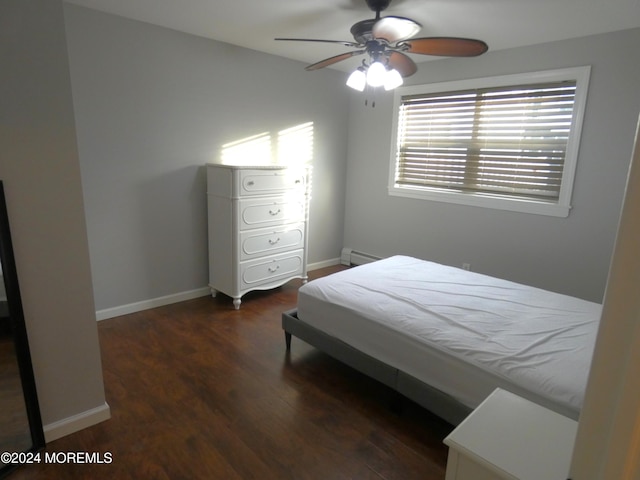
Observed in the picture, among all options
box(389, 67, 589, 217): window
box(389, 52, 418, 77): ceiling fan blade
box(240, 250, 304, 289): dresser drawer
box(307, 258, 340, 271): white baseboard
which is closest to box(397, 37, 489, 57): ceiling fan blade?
box(389, 52, 418, 77): ceiling fan blade

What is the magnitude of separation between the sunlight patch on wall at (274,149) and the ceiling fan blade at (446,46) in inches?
73.9

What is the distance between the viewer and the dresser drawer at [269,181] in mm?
3342

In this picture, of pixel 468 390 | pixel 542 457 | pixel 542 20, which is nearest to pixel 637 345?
pixel 542 457

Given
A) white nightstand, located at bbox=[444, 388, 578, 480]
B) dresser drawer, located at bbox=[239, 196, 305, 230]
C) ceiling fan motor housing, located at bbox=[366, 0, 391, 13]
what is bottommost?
white nightstand, located at bbox=[444, 388, 578, 480]

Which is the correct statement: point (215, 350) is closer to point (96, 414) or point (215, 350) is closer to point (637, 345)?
point (96, 414)

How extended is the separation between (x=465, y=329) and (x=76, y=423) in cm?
206

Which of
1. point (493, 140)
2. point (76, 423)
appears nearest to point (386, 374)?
point (76, 423)

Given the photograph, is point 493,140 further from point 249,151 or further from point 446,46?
point 249,151

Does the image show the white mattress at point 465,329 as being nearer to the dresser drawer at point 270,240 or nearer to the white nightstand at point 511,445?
the white nightstand at point 511,445

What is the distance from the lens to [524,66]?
3.28 metres

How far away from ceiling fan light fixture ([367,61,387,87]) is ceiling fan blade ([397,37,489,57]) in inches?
7.9

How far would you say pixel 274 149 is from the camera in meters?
4.05

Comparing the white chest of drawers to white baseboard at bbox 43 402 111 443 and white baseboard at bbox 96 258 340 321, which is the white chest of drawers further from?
white baseboard at bbox 43 402 111 443

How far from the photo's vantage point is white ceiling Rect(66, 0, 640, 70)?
96.1 inches
